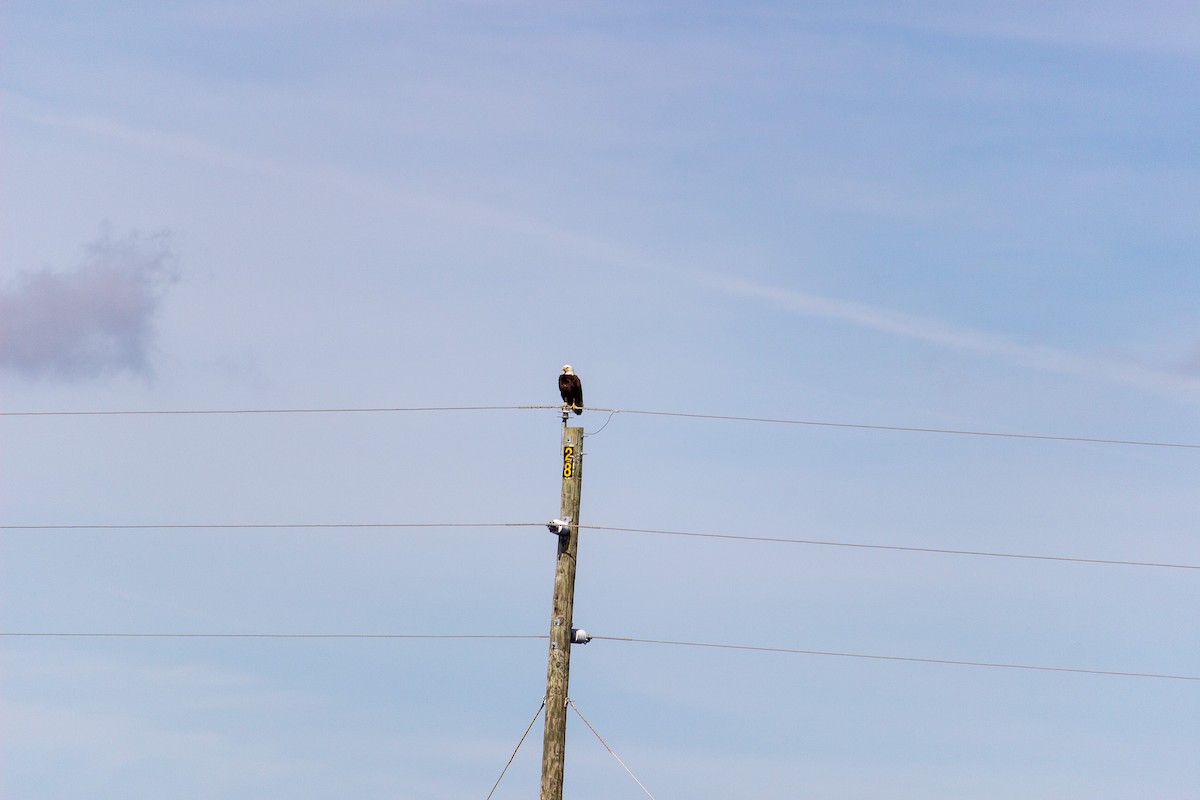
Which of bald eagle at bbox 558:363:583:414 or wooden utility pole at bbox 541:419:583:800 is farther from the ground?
bald eagle at bbox 558:363:583:414

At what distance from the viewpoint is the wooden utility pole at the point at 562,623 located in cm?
2773

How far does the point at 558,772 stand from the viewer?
27688mm

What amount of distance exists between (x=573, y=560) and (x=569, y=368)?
Answer: 2.82 metres

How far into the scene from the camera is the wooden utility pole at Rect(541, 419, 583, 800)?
27.7 m

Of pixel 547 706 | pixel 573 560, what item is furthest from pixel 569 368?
pixel 547 706

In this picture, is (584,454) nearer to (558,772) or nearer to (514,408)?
(514,408)

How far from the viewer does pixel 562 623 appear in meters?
28.1

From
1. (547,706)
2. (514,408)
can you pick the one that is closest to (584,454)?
(514,408)

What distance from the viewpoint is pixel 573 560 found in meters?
28.3

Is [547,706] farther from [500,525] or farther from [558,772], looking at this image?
[500,525]

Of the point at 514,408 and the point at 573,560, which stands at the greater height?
the point at 514,408

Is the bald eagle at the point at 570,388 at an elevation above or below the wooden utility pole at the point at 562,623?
above

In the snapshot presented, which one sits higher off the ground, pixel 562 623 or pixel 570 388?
pixel 570 388

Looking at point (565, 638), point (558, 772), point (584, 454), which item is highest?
point (584, 454)
